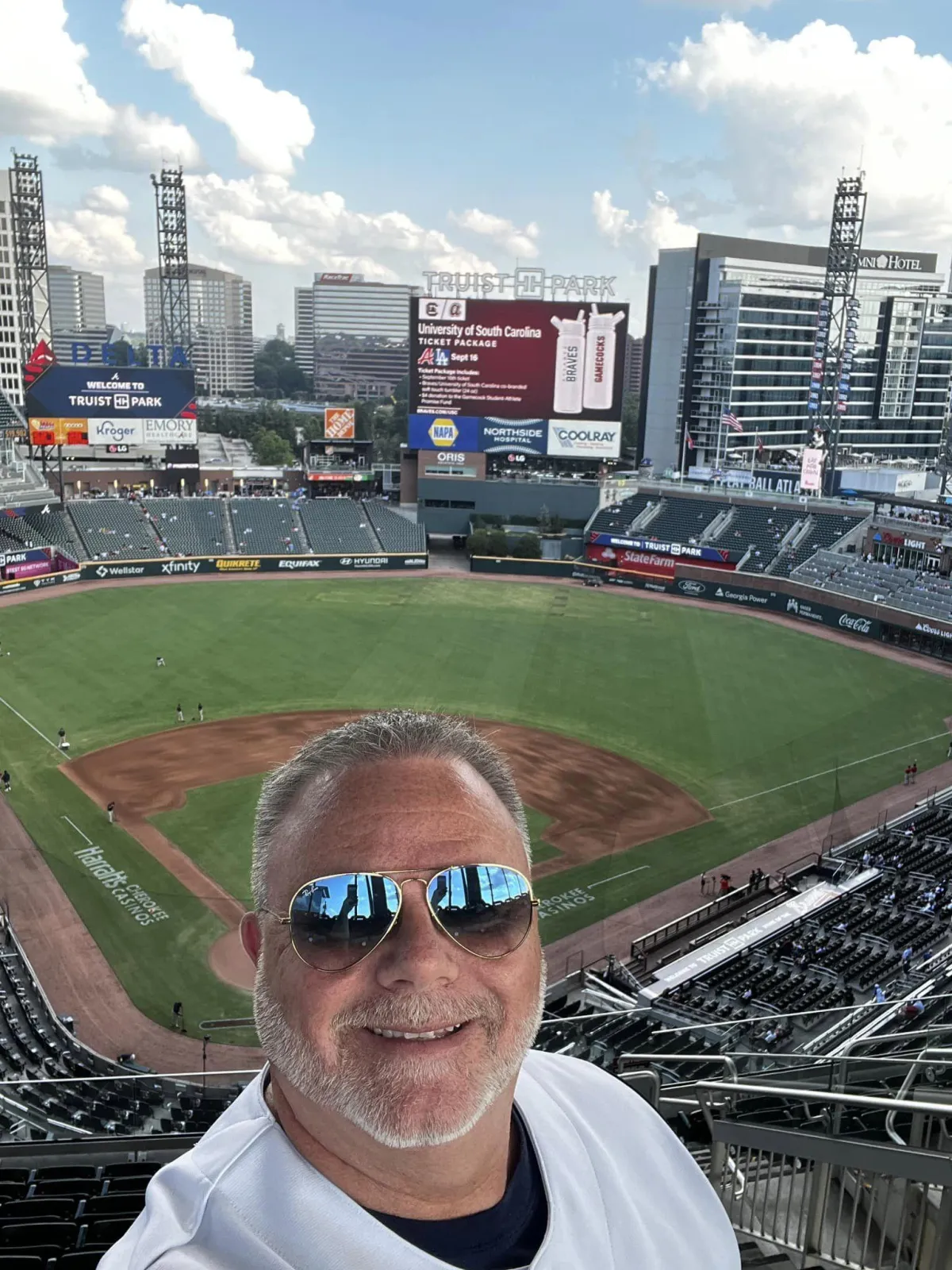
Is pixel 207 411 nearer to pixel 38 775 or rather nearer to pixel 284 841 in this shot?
pixel 38 775

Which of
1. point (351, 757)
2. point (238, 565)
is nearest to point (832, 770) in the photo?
point (351, 757)

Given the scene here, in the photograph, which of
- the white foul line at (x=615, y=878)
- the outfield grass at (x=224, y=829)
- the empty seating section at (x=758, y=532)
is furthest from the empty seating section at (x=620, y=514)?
the white foul line at (x=615, y=878)

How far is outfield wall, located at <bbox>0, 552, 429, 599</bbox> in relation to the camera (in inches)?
2317

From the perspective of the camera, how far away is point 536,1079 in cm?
321

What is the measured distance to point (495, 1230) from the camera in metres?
2.55

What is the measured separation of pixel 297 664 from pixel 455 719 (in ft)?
135

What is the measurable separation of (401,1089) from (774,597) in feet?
192

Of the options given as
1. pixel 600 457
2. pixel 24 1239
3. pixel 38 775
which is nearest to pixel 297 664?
pixel 38 775

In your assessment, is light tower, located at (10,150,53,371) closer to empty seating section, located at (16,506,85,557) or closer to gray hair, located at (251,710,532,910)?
empty seating section, located at (16,506,85,557)

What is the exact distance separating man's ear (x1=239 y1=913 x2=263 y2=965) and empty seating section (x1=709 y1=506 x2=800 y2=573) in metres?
60.6

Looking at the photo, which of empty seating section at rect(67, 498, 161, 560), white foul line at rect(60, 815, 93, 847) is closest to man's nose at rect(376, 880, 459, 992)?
white foul line at rect(60, 815, 93, 847)

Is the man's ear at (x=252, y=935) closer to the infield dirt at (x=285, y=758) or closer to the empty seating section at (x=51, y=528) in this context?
the infield dirt at (x=285, y=758)

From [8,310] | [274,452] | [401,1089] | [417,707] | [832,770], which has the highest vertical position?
[8,310]

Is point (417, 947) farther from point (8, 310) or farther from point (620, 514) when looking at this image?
point (8, 310)
